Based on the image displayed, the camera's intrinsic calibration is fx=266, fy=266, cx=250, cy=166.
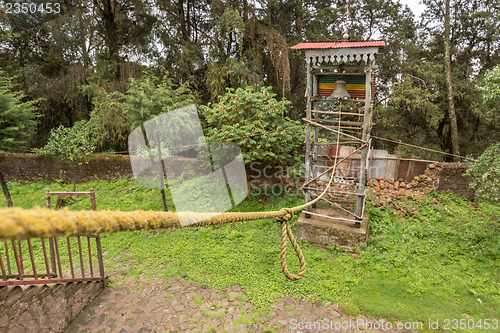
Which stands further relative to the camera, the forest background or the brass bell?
the forest background

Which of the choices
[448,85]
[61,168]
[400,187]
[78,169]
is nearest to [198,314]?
[400,187]

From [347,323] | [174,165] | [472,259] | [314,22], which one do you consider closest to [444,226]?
[472,259]

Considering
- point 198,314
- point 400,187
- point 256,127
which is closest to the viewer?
point 198,314

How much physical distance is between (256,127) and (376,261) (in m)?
4.01

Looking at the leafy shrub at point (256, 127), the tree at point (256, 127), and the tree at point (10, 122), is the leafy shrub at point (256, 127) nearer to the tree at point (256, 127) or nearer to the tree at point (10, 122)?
the tree at point (256, 127)

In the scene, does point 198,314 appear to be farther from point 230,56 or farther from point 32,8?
point 32,8

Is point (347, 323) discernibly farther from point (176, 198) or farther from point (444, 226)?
point (176, 198)

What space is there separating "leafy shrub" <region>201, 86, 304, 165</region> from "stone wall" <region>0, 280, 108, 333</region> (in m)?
4.33

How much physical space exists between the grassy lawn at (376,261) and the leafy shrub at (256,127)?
1720 millimetres

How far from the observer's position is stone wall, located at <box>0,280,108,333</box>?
3270 mm

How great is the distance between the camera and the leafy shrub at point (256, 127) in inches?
264

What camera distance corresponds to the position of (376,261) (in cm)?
539

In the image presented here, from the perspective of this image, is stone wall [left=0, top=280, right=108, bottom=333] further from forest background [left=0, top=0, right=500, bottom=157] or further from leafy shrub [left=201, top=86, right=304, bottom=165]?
forest background [left=0, top=0, right=500, bottom=157]

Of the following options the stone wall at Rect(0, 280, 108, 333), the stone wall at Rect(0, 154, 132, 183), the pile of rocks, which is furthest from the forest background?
the stone wall at Rect(0, 280, 108, 333)
